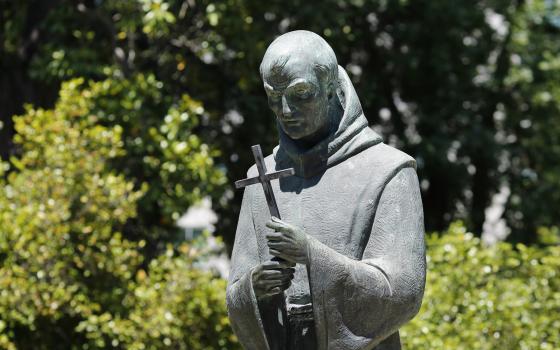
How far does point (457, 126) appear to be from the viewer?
12.6 meters

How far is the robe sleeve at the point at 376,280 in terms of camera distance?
171 inches

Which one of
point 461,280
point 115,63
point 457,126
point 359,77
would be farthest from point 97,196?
point 457,126

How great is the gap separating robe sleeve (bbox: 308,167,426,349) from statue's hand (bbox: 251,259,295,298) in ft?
0.35

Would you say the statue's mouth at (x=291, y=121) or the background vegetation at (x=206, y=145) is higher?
the statue's mouth at (x=291, y=121)

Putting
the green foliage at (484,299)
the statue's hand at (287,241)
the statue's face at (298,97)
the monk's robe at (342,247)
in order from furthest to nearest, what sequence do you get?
the green foliage at (484,299) → the statue's face at (298,97) → the monk's robe at (342,247) → the statue's hand at (287,241)

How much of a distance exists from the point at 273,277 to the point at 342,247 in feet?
1.01

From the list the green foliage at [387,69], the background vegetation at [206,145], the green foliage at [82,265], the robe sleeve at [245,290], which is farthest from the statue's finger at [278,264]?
the green foliage at [387,69]

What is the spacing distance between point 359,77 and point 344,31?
5.01 ft

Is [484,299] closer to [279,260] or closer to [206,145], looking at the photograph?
[206,145]

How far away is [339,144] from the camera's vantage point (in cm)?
466

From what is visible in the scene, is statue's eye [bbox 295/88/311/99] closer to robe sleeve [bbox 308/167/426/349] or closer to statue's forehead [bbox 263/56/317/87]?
statue's forehead [bbox 263/56/317/87]

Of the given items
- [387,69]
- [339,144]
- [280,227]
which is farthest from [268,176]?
[387,69]

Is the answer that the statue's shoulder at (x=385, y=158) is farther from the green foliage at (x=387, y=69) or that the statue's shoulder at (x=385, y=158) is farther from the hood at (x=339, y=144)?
the green foliage at (x=387, y=69)

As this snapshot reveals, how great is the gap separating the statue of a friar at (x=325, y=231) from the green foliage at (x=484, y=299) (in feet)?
12.3
